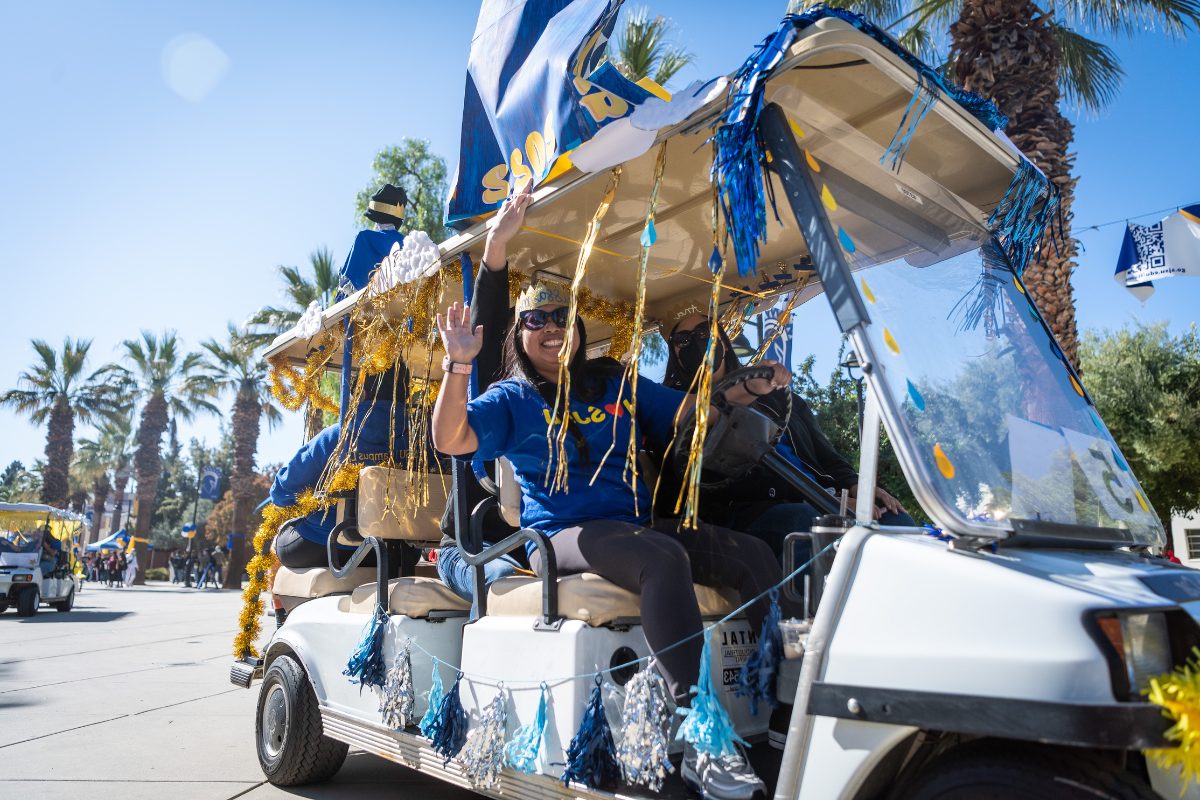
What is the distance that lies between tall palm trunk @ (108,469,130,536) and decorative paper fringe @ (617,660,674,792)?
4766 cm

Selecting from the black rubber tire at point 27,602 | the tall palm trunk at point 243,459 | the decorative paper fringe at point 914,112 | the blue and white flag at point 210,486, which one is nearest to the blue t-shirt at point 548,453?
the decorative paper fringe at point 914,112

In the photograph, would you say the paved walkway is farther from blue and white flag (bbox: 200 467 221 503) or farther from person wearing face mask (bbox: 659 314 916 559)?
blue and white flag (bbox: 200 467 221 503)

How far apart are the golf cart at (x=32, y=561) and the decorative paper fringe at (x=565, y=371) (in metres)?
15.4

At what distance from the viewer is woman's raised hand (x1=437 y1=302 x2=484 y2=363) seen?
2.72m

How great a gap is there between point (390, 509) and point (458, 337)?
1.30 m

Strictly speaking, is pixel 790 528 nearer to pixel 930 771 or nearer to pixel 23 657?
pixel 930 771

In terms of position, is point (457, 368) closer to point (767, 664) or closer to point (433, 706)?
point (433, 706)

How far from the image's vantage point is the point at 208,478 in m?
33.7

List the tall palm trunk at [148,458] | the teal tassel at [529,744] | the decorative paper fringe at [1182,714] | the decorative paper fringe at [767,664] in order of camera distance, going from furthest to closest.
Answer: the tall palm trunk at [148,458] < the teal tassel at [529,744] < the decorative paper fringe at [767,664] < the decorative paper fringe at [1182,714]

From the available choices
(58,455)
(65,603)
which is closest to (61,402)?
(58,455)

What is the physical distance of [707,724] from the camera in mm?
2027

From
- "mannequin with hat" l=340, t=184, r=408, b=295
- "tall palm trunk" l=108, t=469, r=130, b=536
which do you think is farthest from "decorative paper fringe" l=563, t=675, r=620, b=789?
"tall palm trunk" l=108, t=469, r=130, b=536

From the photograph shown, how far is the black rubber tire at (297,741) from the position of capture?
149 inches

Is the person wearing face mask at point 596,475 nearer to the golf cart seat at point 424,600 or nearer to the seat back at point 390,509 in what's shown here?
the golf cart seat at point 424,600
